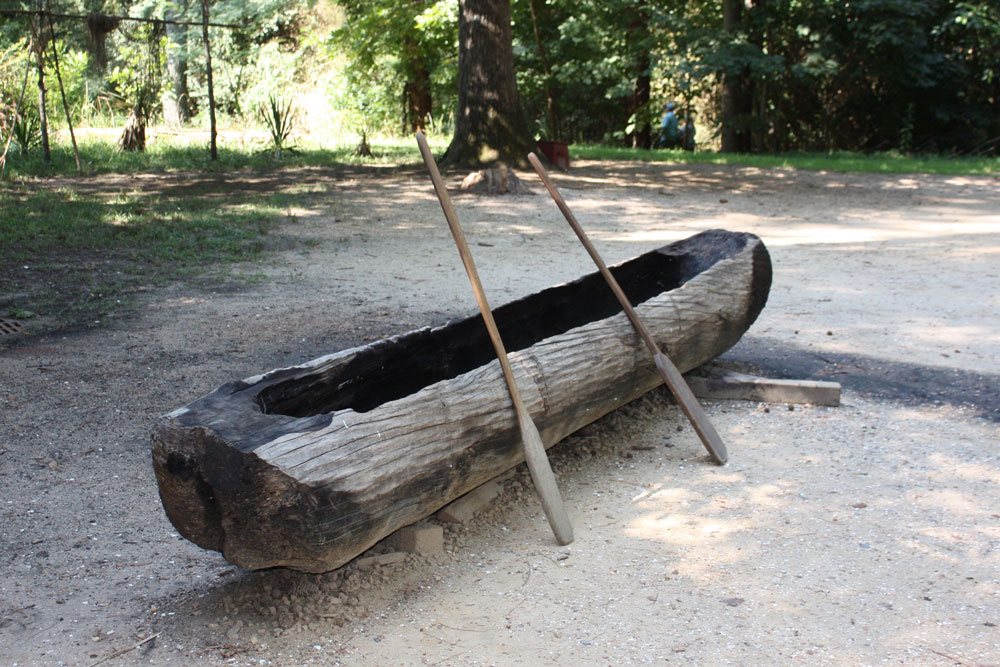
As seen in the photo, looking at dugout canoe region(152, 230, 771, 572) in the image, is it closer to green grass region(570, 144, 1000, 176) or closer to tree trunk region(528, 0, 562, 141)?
green grass region(570, 144, 1000, 176)

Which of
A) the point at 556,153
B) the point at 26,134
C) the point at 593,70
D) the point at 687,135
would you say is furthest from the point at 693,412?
the point at 687,135

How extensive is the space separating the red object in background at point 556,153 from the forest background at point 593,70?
7.86 ft

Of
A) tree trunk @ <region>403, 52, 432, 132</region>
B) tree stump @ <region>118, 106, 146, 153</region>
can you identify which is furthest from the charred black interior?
tree trunk @ <region>403, 52, 432, 132</region>

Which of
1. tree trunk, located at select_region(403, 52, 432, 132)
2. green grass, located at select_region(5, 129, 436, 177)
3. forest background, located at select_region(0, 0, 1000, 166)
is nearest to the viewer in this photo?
green grass, located at select_region(5, 129, 436, 177)

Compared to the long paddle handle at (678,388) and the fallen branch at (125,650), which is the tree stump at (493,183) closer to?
the long paddle handle at (678,388)

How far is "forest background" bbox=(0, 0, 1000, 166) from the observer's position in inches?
596

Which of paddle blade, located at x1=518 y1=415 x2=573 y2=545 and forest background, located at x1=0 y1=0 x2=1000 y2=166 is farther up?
forest background, located at x1=0 y1=0 x2=1000 y2=166

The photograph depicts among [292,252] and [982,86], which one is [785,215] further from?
[982,86]

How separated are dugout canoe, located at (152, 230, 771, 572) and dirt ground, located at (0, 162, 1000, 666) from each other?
0.29m

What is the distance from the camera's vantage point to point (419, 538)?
322 centimetres

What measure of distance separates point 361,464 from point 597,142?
64.0 ft

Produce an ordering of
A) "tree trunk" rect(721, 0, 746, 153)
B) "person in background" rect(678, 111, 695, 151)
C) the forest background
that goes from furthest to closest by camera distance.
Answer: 1. "person in background" rect(678, 111, 695, 151)
2. "tree trunk" rect(721, 0, 746, 153)
3. the forest background

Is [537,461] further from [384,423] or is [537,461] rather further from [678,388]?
[678,388]

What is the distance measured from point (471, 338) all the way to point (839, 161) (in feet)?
40.3
